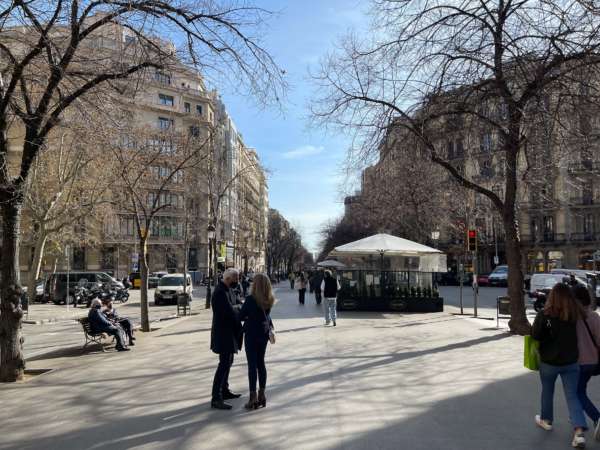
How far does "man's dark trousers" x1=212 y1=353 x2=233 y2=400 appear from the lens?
6.76 meters

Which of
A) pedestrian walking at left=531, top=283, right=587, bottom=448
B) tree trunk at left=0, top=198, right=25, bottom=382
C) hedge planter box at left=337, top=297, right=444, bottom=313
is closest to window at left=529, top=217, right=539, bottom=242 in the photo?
hedge planter box at left=337, top=297, right=444, bottom=313

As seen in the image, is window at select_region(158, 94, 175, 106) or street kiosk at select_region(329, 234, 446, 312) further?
window at select_region(158, 94, 175, 106)

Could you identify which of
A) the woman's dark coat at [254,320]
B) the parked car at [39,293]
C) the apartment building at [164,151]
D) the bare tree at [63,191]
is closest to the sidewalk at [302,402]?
the woman's dark coat at [254,320]

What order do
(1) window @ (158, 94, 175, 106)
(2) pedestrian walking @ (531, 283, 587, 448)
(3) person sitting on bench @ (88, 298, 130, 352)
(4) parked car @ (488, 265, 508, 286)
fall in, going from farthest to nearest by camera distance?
(1) window @ (158, 94, 175, 106) → (4) parked car @ (488, 265, 508, 286) → (3) person sitting on bench @ (88, 298, 130, 352) → (2) pedestrian walking @ (531, 283, 587, 448)

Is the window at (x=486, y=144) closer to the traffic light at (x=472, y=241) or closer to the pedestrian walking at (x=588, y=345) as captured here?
the traffic light at (x=472, y=241)

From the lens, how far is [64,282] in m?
32.8

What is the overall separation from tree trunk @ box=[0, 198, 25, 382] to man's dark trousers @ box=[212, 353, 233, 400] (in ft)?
13.0

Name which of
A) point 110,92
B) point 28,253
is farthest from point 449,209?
point 28,253

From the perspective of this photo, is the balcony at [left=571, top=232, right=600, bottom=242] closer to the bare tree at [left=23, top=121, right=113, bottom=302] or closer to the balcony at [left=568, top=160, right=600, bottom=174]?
the balcony at [left=568, top=160, right=600, bottom=174]

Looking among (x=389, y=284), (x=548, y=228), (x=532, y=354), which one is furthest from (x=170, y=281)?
(x=548, y=228)

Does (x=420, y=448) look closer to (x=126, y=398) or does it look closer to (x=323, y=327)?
(x=126, y=398)

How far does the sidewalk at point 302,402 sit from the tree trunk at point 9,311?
15.7 inches

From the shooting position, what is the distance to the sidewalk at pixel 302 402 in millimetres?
5547

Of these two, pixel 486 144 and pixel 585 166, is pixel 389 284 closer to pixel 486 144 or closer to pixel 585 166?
pixel 486 144
